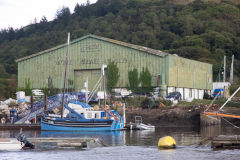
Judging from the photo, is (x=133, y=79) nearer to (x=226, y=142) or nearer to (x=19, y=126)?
(x=19, y=126)

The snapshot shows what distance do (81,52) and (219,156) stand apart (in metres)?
44.6

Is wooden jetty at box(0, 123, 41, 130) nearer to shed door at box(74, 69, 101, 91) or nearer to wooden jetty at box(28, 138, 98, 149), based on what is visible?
shed door at box(74, 69, 101, 91)

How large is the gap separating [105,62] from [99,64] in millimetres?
1008

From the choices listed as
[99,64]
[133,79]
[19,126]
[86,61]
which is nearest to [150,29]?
[86,61]

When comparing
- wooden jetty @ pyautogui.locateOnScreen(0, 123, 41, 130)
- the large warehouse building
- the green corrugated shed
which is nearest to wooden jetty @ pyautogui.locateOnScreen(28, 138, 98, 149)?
wooden jetty @ pyautogui.locateOnScreen(0, 123, 41, 130)

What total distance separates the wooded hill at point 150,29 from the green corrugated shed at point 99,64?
116ft

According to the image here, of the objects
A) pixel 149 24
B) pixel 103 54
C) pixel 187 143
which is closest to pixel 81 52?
pixel 103 54

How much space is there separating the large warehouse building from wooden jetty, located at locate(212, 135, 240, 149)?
33.2 m

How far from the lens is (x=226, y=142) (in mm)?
31578

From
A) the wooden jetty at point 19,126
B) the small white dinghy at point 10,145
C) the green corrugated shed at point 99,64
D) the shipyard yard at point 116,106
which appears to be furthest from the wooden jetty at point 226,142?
the green corrugated shed at point 99,64

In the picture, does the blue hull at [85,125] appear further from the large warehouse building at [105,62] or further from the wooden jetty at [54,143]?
the large warehouse building at [105,62]

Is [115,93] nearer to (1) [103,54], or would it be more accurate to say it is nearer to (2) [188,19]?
(1) [103,54]

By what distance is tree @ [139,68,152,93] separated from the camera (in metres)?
65.3

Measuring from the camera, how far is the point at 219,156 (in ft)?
91.1
